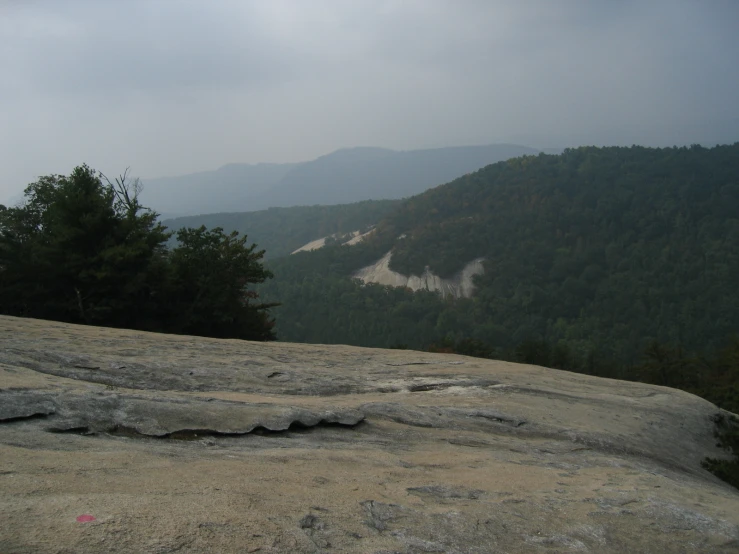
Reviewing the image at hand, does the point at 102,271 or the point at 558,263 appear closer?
the point at 102,271

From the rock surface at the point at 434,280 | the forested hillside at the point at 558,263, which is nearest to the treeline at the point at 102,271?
the forested hillside at the point at 558,263

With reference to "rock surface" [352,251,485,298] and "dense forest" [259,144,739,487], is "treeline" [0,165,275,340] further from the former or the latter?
"rock surface" [352,251,485,298]

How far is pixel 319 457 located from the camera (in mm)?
7660

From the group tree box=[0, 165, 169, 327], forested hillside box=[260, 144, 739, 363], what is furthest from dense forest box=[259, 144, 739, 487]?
tree box=[0, 165, 169, 327]

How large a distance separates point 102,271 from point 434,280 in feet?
433

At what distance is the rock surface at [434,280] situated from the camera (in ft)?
491

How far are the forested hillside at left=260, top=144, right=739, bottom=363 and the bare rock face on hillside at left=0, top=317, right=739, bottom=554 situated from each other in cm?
8452

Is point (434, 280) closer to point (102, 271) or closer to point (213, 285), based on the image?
point (213, 285)

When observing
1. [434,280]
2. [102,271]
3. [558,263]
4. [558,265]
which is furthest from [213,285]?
[558,263]

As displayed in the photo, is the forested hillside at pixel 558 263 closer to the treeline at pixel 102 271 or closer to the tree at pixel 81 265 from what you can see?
the treeline at pixel 102 271

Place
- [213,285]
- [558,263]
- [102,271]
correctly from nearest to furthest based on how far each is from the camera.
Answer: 1. [102,271]
2. [213,285]
3. [558,263]

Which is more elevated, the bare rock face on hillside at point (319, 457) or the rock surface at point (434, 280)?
the bare rock face on hillside at point (319, 457)

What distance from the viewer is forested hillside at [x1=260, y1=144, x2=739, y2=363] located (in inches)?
4510

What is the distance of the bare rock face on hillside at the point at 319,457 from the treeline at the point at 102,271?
10947mm
